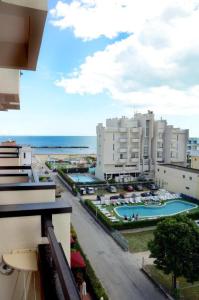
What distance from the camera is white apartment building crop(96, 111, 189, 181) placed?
114ft

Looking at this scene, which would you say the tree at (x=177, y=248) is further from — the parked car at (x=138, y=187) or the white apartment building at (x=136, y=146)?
the white apartment building at (x=136, y=146)

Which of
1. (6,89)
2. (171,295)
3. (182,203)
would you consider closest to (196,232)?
(171,295)

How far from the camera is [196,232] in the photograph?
40.0 ft

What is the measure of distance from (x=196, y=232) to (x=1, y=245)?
11.4 meters

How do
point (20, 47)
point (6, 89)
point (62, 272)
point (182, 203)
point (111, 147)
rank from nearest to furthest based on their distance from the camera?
point (62, 272) < point (20, 47) < point (6, 89) < point (182, 203) < point (111, 147)

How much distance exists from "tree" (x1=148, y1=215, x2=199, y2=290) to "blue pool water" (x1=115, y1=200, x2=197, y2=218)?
10.4 m

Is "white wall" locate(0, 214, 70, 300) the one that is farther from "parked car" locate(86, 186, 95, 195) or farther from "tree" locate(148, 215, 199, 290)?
"parked car" locate(86, 186, 95, 195)

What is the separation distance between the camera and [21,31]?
2.14m

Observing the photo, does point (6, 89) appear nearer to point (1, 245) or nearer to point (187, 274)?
point (1, 245)

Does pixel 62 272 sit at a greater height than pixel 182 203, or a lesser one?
greater

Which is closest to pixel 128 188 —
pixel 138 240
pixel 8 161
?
pixel 138 240

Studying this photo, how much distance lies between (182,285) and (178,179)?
61.4 feet

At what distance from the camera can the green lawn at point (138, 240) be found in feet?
54.0

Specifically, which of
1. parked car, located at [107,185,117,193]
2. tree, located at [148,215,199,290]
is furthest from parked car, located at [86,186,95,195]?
tree, located at [148,215,199,290]
